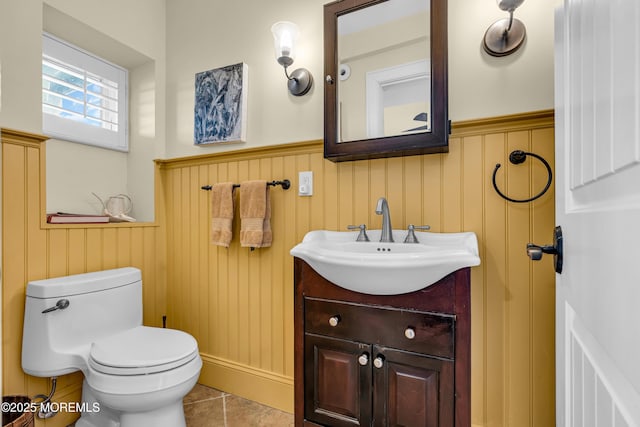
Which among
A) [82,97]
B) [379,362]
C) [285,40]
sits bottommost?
[379,362]

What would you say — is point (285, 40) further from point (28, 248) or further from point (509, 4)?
point (28, 248)

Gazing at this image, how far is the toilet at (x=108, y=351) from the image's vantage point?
1.22 metres

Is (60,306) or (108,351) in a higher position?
(60,306)

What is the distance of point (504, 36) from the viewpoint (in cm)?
122

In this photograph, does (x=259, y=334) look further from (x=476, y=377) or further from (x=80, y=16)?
(x=80, y=16)

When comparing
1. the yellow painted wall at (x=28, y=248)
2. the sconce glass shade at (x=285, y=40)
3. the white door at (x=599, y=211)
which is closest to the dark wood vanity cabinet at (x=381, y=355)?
the white door at (x=599, y=211)

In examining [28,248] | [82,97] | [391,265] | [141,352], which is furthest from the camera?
[82,97]

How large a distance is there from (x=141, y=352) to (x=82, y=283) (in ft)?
1.49

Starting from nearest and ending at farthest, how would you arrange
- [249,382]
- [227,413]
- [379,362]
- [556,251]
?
[556,251]
[379,362]
[227,413]
[249,382]

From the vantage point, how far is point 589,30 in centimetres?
51

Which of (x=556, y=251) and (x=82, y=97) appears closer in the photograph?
(x=556, y=251)

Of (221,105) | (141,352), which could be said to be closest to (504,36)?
(221,105)

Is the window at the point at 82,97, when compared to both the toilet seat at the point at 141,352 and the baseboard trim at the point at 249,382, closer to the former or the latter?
the toilet seat at the point at 141,352

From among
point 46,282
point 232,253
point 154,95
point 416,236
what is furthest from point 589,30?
point 154,95
